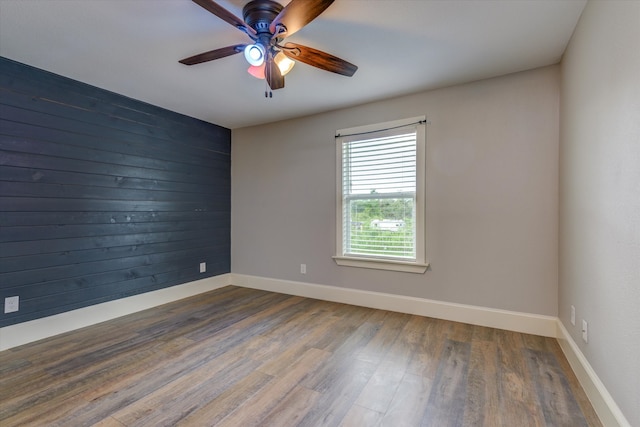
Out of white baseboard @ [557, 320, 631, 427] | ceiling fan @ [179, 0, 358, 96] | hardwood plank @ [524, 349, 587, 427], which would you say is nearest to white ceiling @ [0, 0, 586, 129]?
ceiling fan @ [179, 0, 358, 96]

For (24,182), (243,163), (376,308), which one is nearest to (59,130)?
(24,182)

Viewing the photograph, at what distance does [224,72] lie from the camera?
2678mm

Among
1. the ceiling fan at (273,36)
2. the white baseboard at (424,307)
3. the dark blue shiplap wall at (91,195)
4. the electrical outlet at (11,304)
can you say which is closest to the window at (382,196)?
the white baseboard at (424,307)

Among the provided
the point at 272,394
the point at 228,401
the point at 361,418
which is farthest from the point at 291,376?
the point at 361,418

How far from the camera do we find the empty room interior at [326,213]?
167cm

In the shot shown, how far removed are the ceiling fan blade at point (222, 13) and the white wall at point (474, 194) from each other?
1984 millimetres

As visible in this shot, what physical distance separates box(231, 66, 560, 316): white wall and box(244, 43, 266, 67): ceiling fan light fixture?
1.80 metres

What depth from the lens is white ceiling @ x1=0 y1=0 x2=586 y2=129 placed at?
186 cm

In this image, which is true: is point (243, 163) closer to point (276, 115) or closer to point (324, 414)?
point (276, 115)

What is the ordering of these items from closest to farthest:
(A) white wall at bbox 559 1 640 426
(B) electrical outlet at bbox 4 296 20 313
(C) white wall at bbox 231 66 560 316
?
(A) white wall at bbox 559 1 640 426, (B) electrical outlet at bbox 4 296 20 313, (C) white wall at bbox 231 66 560 316

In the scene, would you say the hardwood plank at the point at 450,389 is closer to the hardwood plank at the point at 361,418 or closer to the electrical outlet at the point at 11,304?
the hardwood plank at the point at 361,418

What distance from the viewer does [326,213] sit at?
3771 mm

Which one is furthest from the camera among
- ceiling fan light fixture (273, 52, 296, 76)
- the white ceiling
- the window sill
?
the window sill

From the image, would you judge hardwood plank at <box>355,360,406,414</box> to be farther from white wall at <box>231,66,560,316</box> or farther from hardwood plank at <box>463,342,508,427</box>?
white wall at <box>231,66,560,316</box>
